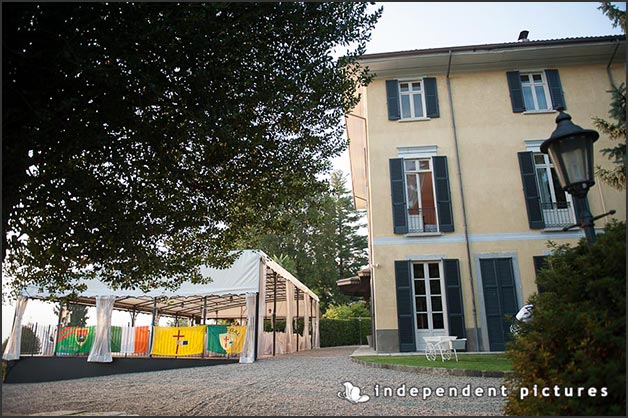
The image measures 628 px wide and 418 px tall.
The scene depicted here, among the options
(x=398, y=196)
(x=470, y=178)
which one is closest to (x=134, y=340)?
(x=398, y=196)

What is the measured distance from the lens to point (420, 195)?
41.0 feet

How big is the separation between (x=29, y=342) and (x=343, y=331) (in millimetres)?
16968

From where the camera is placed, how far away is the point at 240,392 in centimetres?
575

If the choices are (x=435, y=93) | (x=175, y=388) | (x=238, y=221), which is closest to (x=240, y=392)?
(x=175, y=388)

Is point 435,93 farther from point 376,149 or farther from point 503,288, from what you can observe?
point 503,288

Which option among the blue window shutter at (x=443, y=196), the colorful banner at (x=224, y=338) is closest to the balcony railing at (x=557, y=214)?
the blue window shutter at (x=443, y=196)

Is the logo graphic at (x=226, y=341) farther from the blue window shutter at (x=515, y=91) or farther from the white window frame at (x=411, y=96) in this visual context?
the blue window shutter at (x=515, y=91)

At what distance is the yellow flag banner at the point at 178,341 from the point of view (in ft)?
39.1

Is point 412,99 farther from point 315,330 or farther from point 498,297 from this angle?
point 315,330

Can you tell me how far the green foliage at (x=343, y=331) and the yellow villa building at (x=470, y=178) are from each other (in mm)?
12903

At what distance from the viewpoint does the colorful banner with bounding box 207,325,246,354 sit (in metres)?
11.9

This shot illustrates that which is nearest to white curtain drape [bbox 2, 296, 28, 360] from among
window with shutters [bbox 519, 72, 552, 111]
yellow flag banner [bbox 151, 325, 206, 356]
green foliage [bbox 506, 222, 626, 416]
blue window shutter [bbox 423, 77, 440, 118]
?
yellow flag banner [bbox 151, 325, 206, 356]

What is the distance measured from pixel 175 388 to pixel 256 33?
16.9ft

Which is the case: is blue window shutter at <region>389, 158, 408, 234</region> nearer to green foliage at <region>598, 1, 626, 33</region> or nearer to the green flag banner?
green foliage at <region>598, 1, 626, 33</region>
